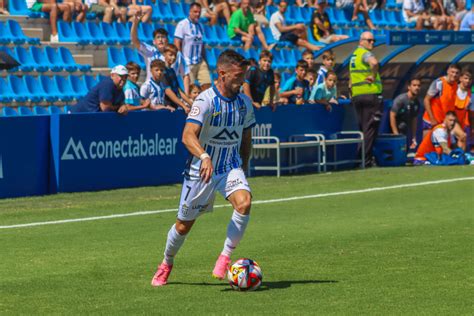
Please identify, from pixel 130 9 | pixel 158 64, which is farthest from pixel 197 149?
pixel 130 9

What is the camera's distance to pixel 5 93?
Result: 21.0 m

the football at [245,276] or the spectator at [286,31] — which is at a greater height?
the spectator at [286,31]

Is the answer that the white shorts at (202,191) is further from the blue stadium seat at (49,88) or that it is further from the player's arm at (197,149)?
the blue stadium seat at (49,88)

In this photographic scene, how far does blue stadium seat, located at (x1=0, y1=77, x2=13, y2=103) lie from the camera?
20.8 m

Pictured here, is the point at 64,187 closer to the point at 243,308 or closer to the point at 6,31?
the point at 6,31

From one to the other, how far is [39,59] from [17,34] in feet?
2.14

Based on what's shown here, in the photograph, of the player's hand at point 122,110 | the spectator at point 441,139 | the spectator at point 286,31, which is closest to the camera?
the player's hand at point 122,110

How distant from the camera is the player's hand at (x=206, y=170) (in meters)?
8.75

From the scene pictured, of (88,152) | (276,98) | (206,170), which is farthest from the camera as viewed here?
(276,98)

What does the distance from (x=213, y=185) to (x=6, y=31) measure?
1383cm

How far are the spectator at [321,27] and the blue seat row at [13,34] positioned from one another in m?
7.96

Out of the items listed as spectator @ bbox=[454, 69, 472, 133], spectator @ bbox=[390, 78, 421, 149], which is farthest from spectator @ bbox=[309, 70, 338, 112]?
spectator @ bbox=[454, 69, 472, 133]

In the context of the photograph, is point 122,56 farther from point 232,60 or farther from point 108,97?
point 232,60

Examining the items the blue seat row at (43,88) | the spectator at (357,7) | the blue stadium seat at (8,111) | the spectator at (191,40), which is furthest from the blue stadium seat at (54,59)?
the spectator at (357,7)
